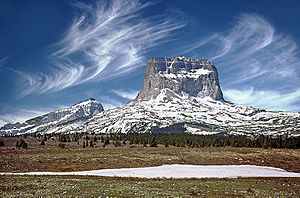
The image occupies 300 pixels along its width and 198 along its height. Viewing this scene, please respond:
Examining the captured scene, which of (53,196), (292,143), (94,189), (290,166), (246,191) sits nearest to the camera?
(53,196)

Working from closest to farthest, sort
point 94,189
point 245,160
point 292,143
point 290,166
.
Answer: point 94,189, point 290,166, point 245,160, point 292,143

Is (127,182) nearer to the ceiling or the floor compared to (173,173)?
nearer to the floor

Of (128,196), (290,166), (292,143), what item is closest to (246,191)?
A: (128,196)

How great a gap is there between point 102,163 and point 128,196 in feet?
137

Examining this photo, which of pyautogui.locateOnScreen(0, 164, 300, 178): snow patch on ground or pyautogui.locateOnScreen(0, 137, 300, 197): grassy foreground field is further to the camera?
pyautogui.locateOnScreen(0, 164, 300, 178): snow patch on ground

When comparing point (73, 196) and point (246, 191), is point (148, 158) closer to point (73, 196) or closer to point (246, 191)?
point (246, 191)

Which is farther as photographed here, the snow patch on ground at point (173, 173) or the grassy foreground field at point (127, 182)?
the snow patch on ground at point (173, 173)

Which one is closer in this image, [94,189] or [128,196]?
[128,196]

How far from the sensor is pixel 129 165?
226 ft

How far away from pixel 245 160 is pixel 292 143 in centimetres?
8824

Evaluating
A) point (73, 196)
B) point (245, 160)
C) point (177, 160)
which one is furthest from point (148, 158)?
point (73, 196)

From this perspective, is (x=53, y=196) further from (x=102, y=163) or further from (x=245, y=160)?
(x=245, y=160)

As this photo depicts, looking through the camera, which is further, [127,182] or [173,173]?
[173,173]

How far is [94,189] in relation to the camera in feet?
106
